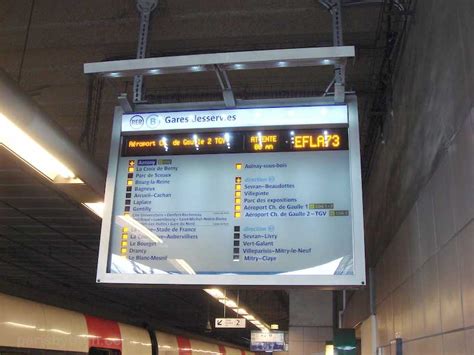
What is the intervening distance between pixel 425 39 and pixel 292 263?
1.49 meters

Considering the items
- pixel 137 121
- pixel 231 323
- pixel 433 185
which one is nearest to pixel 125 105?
pixel 137 121

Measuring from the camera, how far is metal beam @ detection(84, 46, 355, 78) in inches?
115

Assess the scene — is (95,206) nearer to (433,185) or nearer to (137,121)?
(137,121)

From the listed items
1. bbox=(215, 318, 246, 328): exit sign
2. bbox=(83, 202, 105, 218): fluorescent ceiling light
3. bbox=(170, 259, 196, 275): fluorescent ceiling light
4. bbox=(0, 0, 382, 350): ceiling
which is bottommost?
bbox=(170, 259, 196, 275): fluorescent ceiling light

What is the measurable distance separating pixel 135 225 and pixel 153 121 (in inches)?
27.4

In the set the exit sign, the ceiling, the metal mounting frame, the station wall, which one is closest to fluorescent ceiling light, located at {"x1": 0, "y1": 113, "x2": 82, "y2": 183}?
the ceiling

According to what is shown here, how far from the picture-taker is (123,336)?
932 cm

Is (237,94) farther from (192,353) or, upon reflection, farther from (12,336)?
(192,353)

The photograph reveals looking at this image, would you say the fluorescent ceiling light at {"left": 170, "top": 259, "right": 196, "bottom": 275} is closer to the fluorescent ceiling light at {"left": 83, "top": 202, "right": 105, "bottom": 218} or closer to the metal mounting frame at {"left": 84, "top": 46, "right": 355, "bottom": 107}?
the metal mounting frame at {"left": 84, "top": 46, "right": 355, "bottom": 107}

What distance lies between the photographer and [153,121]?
3.63m

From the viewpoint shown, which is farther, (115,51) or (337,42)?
(115,51)

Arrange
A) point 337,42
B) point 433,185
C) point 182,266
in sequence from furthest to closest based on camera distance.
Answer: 1. point 337,42
2. point 182,266
3. point 433,185

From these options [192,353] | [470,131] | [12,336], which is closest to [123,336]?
[12,336]

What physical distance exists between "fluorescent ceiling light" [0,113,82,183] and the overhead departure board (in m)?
0.48
